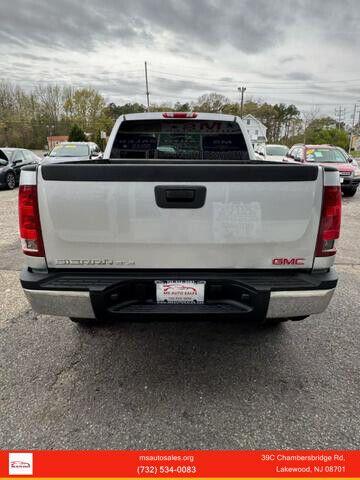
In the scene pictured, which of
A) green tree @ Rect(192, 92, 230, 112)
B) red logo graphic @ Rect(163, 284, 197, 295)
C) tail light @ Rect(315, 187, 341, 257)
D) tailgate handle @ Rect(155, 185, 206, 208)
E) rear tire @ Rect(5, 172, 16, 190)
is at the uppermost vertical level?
green tree @ Rect(192, 92, 230, 112)

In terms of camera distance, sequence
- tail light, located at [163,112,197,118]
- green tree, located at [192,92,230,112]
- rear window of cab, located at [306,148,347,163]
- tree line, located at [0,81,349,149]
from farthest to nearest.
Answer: green tree, located at [192,92,230,112], tree line, located at [0,81,349,149], rear window of cab, located at [306,148,347,163], tail light, located at [163,112,197,118]

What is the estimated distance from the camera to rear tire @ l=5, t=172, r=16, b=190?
1211cm

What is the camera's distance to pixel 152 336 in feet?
10.2

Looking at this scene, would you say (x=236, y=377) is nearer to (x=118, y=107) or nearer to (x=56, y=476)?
(x=56, y=476)

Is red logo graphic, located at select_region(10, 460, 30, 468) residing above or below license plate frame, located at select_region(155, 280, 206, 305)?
below

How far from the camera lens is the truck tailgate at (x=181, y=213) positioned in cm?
199

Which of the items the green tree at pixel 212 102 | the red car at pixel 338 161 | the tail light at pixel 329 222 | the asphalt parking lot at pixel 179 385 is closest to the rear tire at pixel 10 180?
the asphalt parking lot at pixel 179 385

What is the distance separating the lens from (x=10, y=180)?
12.3 meters

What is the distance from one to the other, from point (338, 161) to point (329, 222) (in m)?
11.1

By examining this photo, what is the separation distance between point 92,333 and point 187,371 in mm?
1087

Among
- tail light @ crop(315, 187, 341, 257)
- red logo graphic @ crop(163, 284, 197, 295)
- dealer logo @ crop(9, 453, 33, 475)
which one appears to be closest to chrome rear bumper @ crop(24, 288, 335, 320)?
red logo graphic @ crop(163, 284, 197, 295)

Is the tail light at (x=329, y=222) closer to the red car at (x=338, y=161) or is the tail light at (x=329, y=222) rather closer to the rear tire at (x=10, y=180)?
the red car at (x=338, y=161)

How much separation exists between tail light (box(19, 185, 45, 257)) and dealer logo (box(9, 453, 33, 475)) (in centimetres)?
118

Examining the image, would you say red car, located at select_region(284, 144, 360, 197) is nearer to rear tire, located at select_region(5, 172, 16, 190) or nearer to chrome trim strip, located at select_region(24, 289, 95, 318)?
rear tire, located at select_region(5, 172, 16, 190)
